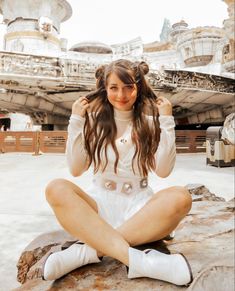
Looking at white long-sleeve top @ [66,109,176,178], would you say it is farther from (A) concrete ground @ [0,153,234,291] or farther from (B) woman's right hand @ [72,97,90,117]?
(A) concrete ground @ [0,153,234,291]

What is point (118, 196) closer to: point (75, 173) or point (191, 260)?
point (75, 173)

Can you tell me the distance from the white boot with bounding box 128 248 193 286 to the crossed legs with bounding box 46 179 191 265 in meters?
0.09

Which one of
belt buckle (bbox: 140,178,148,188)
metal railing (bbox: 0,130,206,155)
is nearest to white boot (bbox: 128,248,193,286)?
belt buckle (bbox: 140,178,148,188)

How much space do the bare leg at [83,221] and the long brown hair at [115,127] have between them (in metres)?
0.22

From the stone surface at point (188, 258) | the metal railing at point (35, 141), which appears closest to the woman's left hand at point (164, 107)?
the stone surface at point (188, 258)

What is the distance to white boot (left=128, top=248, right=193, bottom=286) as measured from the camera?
38.5 inches

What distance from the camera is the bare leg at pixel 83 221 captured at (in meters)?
1.07

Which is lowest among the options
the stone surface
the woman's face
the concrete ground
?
the concrete ground

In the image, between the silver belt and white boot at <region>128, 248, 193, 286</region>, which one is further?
the silver belt

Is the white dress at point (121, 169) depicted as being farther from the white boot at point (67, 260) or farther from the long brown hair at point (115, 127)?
the white boot at point (67, 260)

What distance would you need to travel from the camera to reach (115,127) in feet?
4.34

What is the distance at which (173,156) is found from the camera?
1257 mm

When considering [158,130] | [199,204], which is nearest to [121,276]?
[158,130]

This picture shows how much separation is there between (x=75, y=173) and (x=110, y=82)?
473 millimetres
